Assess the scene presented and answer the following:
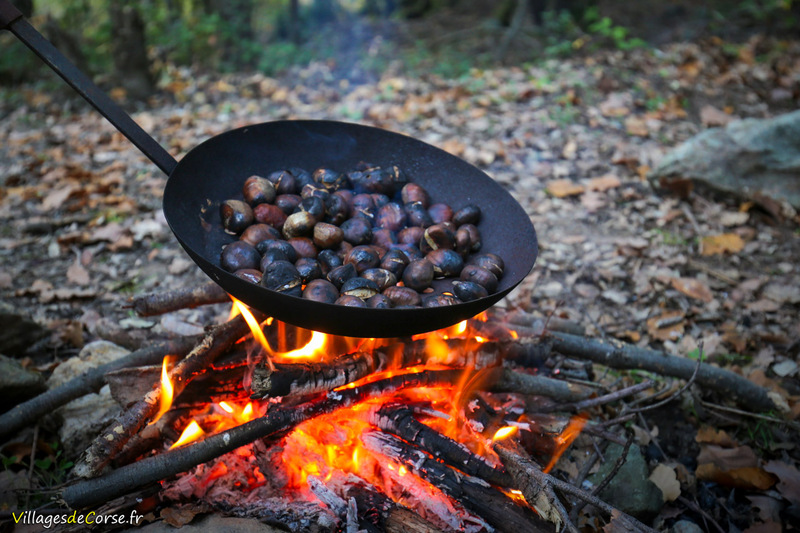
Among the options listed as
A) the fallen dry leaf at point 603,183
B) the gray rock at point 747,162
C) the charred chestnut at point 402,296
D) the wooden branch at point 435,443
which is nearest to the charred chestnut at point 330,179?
the charred chestnut at point 402,296

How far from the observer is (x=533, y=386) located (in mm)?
2598

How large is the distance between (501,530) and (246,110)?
570cm

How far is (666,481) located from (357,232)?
1.86m

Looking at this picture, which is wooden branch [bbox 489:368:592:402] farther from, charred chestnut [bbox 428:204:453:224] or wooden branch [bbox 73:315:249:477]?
wooden branch [bbox 73:315:249:477]

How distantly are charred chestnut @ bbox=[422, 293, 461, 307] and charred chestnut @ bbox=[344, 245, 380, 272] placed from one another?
0.29 meters

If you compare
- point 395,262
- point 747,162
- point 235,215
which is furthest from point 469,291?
point 747,162

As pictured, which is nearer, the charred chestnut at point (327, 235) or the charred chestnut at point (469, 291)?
the charred chestnut at point (469, 291)

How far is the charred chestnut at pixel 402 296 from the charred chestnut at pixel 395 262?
15 cm

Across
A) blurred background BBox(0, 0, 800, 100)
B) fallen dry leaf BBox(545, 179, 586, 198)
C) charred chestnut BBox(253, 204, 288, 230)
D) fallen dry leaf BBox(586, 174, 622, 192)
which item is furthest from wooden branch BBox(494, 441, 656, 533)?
blurred background BBox(0, 0, 800, 100)

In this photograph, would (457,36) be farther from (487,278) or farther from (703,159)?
(487,278)

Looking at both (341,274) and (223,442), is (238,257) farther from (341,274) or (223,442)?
(223,442)

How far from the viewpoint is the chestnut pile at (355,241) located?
2053mm

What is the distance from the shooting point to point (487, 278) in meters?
2.11

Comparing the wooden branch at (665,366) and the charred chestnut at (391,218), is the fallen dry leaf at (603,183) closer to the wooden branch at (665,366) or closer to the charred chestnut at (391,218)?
the wooden branch at (665,366)
